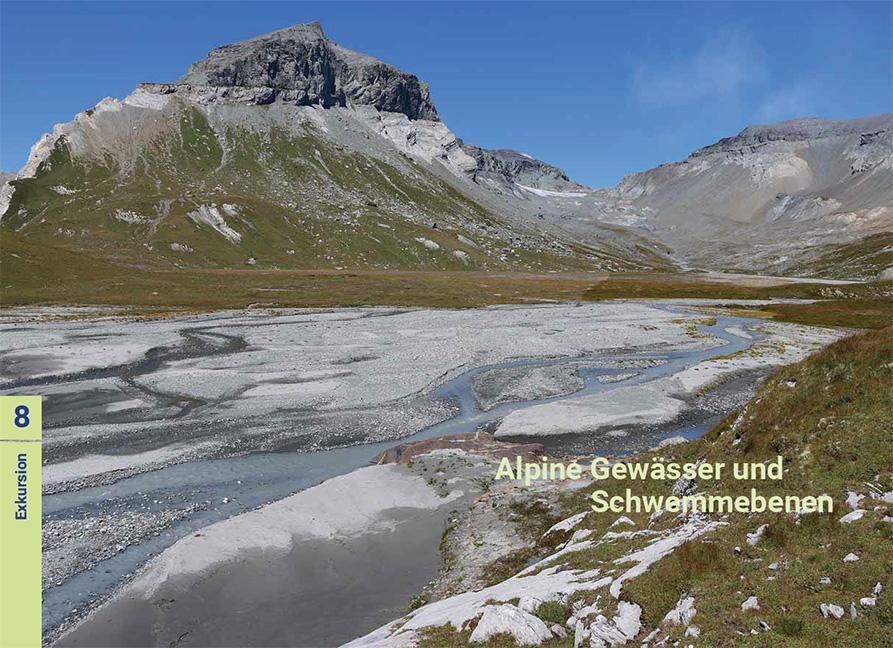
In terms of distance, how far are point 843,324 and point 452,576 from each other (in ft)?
323

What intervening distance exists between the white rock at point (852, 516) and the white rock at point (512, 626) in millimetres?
8232

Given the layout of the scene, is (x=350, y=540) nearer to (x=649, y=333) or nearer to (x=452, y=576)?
(x=452, y=576)

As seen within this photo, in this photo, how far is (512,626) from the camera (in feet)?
44.4

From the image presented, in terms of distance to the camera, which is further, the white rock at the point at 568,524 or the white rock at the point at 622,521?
the white rock at the point at 568,524

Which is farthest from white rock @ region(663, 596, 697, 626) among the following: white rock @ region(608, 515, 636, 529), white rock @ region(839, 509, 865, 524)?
white rock @ region(608, 515, 636, 529)

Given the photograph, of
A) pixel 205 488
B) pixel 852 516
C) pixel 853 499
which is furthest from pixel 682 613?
pixel 205 488

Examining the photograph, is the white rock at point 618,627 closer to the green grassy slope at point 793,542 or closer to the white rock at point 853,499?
the green grassy slope at point 793,542

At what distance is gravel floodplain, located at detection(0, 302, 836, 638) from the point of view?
88.4 feet

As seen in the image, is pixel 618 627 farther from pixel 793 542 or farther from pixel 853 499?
pixel 853 499

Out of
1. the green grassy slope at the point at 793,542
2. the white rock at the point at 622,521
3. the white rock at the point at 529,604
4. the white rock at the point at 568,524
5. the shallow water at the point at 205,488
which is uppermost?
the green grassy slope at the point at 793,542

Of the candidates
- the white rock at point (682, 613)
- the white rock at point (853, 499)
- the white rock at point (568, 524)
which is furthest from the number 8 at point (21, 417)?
the white rock at point (853, 499)

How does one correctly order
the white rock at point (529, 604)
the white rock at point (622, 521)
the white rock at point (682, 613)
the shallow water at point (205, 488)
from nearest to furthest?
the white rock at point (682, 613), the white rock at point (529, 604), the white rock at point (622, 521), the shallow water at point (205, 488)

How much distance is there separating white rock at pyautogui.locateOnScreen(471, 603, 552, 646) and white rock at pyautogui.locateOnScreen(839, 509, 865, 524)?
8232 mm

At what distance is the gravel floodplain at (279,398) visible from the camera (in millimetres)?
26938
